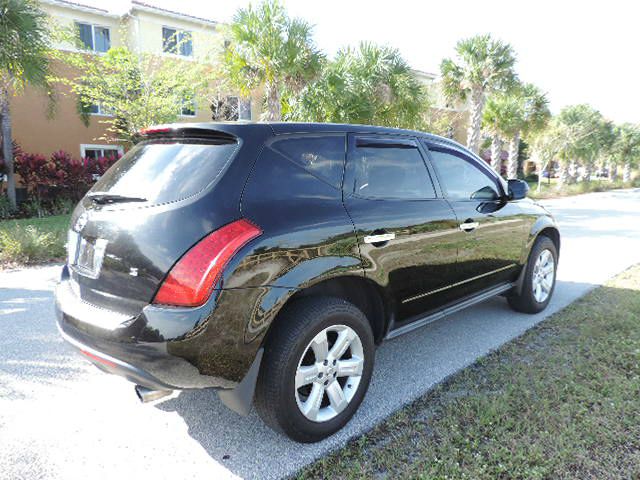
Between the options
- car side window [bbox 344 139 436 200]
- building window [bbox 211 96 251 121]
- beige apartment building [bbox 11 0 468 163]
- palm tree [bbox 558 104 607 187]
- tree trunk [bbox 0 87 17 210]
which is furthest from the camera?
palm tree [bbox 558 104 607 187]

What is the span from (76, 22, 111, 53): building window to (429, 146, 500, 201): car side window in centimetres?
1923

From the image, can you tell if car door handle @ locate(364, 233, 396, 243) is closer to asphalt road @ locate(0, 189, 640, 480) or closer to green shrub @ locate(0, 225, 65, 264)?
asphalt road @ locate(0, 189, 640, 480)

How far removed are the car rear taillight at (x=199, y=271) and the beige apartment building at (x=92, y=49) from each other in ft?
51.4

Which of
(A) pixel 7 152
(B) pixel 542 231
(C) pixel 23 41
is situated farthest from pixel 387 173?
(A) pixel 7 152

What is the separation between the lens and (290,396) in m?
2.13

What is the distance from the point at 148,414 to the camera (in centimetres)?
260

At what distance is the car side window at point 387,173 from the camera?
2635 millimetres

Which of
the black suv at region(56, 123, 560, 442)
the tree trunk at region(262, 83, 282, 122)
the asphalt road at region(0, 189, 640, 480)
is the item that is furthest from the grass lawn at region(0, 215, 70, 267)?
the tree trunk at region(262, 83, 282, 122)

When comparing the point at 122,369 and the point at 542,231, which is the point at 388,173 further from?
the point at 542,231

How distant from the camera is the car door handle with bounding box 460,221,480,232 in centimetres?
322

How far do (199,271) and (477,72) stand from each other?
1852 cm

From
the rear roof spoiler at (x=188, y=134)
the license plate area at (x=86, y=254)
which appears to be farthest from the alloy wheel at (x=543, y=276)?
the license plate area at (x=86, y=254)

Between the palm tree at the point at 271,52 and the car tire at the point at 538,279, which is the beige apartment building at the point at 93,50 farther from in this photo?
the car tire at the point at 538,279

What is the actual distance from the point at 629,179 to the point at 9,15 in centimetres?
4716
